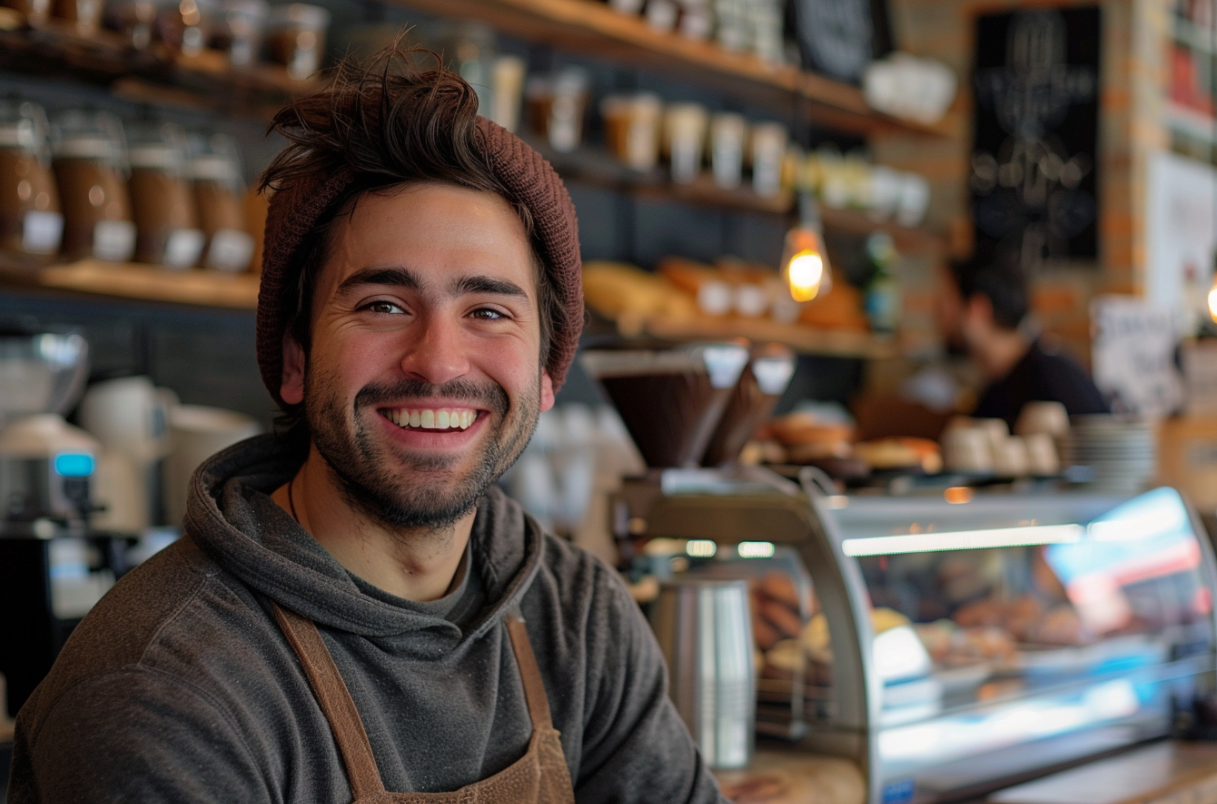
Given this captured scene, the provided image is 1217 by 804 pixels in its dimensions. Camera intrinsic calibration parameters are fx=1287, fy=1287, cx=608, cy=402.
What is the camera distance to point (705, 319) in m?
4.35

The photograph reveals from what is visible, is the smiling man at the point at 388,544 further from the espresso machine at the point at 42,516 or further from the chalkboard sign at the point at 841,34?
the chalkboard sign at the point at 841,34

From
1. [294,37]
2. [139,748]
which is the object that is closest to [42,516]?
[139,748]

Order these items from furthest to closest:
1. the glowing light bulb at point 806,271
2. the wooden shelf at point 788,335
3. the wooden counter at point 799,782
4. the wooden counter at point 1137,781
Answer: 1. the wooden shelf at point 788,335
2. the glowing light bulb at point 806,271
3. the wooden counter at point 1137,781
4. the wooden counter at point 799,782

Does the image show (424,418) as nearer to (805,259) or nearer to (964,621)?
(964,621)

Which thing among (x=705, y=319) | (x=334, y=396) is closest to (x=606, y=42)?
(x=705, y=319)

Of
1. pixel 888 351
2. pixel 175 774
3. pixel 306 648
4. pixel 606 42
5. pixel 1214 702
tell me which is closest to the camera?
pixel 175 774

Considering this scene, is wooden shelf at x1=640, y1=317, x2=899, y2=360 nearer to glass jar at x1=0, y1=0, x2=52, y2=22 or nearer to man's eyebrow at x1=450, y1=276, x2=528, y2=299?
glass jar at x1=0, y1=0, x2=52, y2=22

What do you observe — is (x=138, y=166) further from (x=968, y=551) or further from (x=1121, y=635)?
(x=1121, y=635)

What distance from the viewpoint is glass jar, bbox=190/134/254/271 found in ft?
9.09

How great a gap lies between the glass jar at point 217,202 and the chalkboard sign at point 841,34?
105 inches

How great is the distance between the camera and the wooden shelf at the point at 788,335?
4.23 metres

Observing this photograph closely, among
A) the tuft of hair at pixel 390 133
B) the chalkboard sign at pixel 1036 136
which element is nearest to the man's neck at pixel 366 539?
the tuft of hair at pixel 390 133

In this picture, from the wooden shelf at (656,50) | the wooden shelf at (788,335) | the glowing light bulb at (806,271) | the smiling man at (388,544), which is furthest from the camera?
the wooden shelf at (788,335)

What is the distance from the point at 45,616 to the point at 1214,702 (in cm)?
206
